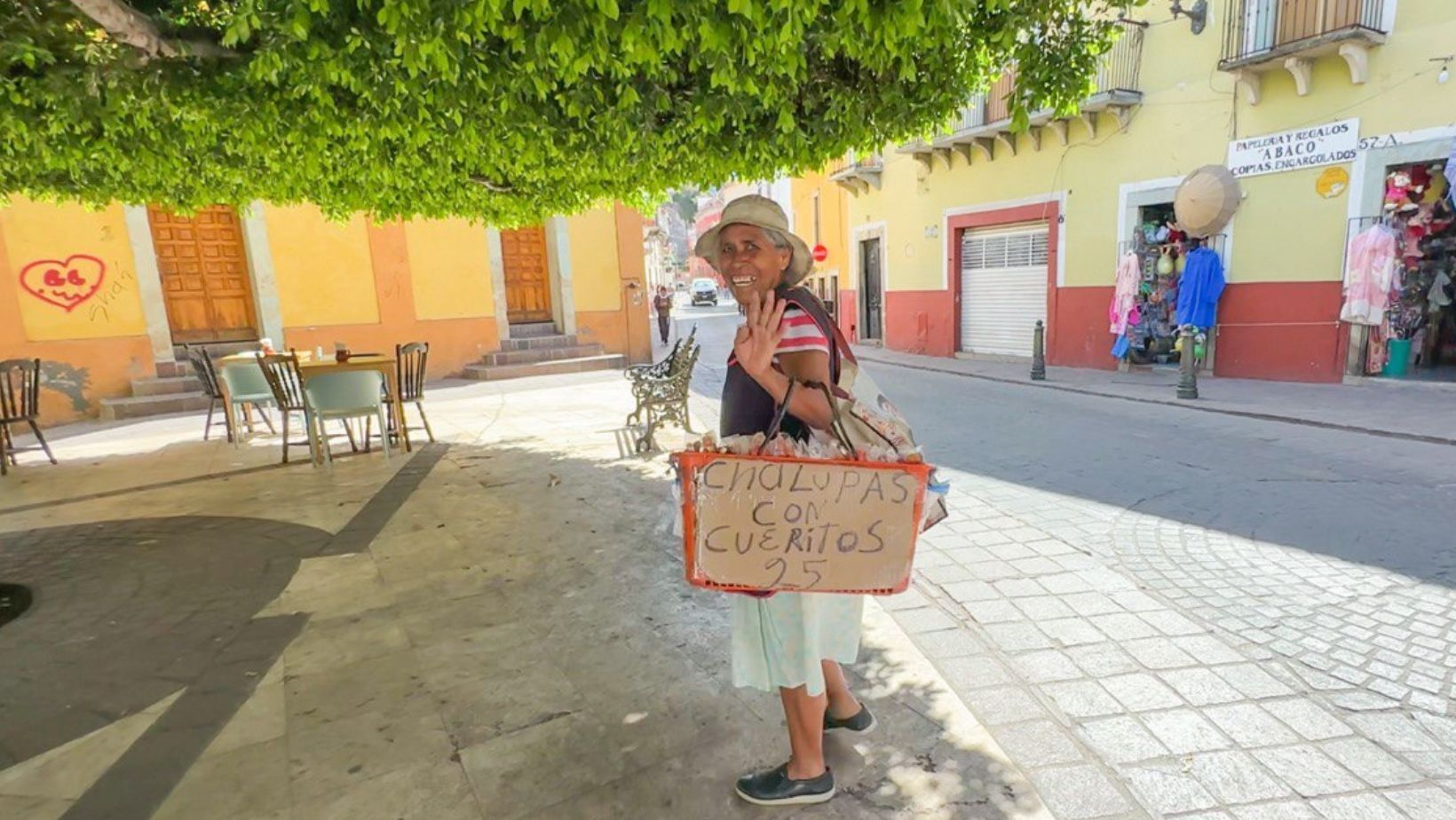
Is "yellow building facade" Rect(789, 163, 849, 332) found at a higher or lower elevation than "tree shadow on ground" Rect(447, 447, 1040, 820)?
higher

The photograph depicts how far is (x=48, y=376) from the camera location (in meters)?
10.5

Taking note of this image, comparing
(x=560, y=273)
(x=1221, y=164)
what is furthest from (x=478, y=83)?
(x=560, y=273)

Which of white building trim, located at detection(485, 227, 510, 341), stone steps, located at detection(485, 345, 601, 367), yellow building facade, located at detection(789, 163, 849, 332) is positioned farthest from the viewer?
yellow building facade, located at detection(789, 163, 849, 332)

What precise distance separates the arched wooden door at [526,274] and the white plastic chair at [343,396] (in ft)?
26.5

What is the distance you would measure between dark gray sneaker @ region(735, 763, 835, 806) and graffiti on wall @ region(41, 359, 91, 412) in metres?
13.1

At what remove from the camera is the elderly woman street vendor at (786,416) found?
1.81 metres

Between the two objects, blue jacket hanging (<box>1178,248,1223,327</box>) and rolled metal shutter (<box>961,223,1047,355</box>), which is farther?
rolled metal shutter (<box>961,223,1047,355</box>)

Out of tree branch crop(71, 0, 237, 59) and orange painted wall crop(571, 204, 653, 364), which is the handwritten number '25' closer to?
tree branch crop(71, 0, 237, 59)

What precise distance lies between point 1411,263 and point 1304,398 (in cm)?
248

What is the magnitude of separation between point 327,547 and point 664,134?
3.44 m

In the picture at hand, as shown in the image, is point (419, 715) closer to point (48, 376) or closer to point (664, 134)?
point (664, 134)

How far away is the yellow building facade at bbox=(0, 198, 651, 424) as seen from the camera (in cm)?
1054

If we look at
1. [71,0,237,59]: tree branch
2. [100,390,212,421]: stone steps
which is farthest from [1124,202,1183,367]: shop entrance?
[100,390,212,421]: stone steps

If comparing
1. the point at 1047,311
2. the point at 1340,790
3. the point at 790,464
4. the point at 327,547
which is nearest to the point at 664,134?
the point at 327,547
